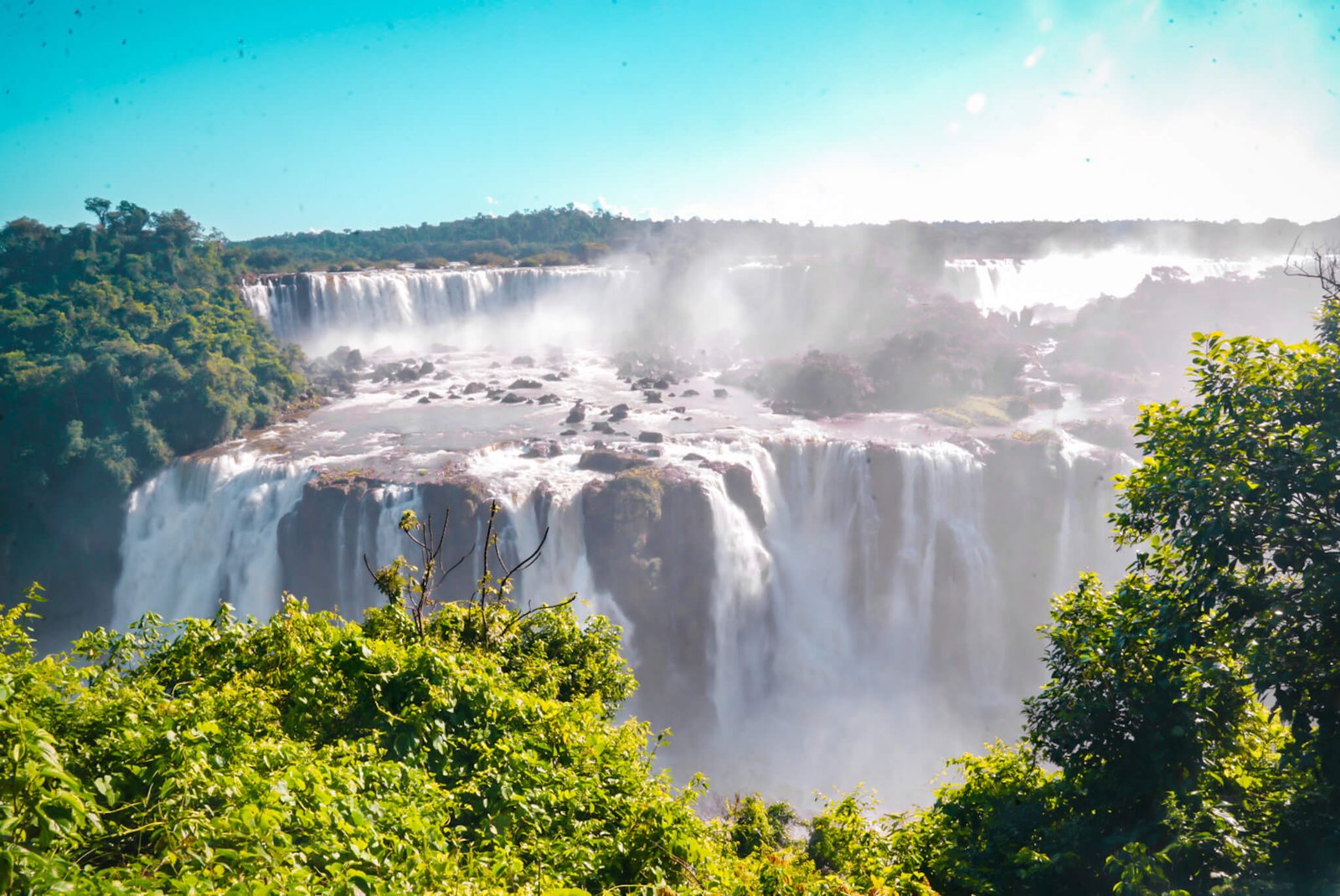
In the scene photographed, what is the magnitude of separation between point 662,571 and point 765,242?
4377 cm

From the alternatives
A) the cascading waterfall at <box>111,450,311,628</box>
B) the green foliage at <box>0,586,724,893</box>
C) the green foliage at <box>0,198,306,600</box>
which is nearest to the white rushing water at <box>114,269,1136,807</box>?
the cascading waterfall at <box>111,450,311,628</box>

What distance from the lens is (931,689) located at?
2314 centimetres

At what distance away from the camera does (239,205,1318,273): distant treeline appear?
172 ft

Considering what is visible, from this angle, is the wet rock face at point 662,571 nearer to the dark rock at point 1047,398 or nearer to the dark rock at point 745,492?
the dark rock at point 745,492

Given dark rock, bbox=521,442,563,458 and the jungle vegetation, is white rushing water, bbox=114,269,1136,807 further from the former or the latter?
the jungle vegetation

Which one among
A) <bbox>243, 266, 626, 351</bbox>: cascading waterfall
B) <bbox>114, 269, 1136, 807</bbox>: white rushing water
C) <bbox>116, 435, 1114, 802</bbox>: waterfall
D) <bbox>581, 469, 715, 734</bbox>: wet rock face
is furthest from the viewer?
<bbox>243, 266, 626, 351</bbox>: cascading waterfall

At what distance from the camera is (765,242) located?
2363 inches

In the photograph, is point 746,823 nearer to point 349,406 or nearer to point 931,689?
point 931,689

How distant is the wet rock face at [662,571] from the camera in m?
21.7

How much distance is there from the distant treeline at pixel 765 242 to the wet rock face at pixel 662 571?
28777 millimetres

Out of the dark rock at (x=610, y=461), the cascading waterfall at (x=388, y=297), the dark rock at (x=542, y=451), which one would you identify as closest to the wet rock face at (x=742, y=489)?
the dark rock at (x=610, y=461)

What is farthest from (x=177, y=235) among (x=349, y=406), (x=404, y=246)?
(x=404, y=246)

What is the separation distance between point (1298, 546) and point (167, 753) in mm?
7789

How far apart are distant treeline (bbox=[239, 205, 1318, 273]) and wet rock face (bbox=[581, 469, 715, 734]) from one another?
28777mm
